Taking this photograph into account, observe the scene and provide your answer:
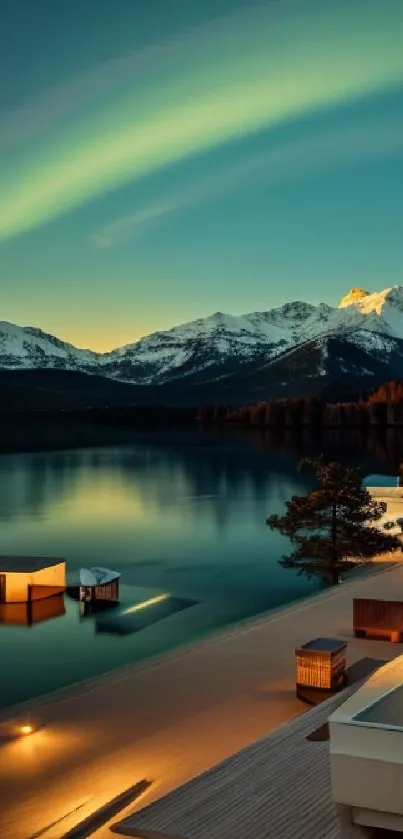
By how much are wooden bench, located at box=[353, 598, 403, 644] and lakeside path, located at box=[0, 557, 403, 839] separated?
28 centimetres

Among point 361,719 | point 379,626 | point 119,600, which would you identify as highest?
point 361,719

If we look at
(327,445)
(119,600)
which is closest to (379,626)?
(119,600)

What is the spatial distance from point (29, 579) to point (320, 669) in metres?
20.8

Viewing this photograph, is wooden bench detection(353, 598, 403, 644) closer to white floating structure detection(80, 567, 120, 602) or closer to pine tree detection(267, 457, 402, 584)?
pine tree detection(267, 457, 402, 584)

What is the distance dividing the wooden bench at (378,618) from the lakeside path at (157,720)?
0.28 m

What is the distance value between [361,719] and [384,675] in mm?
1210

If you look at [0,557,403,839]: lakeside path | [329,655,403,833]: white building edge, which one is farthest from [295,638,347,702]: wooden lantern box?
[329,655,403,833]: white building edge

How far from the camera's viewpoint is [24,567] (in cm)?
3578

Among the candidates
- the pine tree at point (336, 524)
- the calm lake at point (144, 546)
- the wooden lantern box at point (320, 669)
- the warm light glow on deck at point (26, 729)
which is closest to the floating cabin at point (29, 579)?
the calm lake at point (144, 546)

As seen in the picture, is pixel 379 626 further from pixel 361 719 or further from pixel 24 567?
pixel 24 567

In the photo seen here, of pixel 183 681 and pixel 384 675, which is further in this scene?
pixel 183 681

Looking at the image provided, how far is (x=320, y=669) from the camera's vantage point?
1543cm

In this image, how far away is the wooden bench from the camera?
62.1ft

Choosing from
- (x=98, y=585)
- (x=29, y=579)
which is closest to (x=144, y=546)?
(x=98, y=585)
